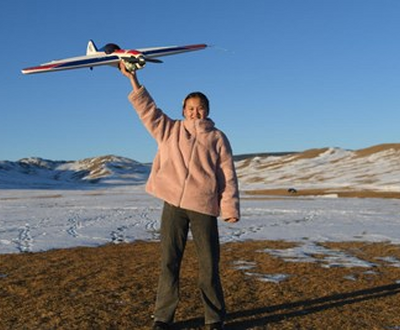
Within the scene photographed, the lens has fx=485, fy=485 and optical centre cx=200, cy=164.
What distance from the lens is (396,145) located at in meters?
114

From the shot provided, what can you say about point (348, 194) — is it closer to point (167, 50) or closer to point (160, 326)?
point (167, 50)

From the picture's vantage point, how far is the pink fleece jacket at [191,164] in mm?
5004

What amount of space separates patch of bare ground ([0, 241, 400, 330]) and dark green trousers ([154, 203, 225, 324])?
0.31 m

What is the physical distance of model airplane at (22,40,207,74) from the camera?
5690mm

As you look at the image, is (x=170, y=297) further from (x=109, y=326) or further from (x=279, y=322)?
(x=279, y=322)

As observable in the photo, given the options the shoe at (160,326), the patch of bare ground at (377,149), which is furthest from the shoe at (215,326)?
the patch of bare ground at (377,149)

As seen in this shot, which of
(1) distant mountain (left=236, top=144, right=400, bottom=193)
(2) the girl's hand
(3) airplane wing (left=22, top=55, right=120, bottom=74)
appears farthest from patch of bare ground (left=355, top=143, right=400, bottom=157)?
(2) the girl's hand

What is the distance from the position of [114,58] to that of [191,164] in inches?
92.9

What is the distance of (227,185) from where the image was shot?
Result: 5062 mm

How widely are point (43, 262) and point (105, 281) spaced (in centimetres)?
260

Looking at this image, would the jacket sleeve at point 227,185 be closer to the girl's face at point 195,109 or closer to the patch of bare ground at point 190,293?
the girl's face at point 195,109

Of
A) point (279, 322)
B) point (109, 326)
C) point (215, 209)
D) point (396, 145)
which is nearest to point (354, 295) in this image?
point (279, 322)

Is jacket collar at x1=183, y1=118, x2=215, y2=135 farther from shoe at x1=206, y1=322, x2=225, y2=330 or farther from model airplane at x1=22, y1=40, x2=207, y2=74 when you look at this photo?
shoe at x1=206, y1=322, x2=225, y2=330

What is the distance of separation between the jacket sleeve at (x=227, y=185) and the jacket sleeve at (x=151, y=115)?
2.12 feet
